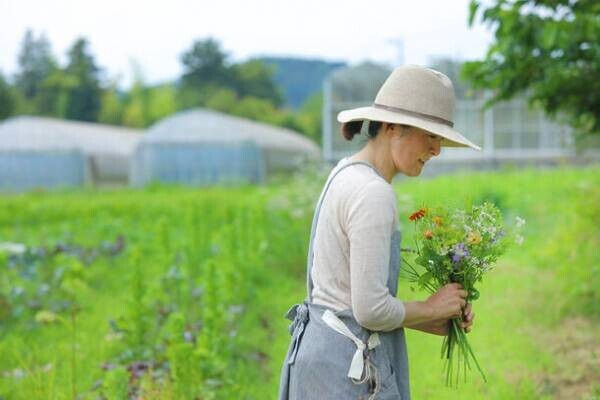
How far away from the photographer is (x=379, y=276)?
2.32m

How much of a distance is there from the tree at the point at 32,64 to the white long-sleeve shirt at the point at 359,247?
178ft

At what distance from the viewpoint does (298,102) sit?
87.1 m

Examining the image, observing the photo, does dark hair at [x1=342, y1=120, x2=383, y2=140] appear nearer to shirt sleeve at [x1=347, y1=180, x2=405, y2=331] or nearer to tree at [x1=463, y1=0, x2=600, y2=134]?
shirt sleeve at [x1=347, y1=180, x2=405, y2=331]

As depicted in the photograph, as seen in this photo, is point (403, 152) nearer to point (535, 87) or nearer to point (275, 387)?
point (275, 387)

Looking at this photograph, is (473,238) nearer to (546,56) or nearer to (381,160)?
(381,160)

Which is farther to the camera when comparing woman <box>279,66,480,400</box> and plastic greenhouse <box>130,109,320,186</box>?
plastic greenhouse <box>130,109,320,186</box>

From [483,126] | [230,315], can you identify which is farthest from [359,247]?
[483,126]

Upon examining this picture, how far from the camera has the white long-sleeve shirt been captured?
231 cm

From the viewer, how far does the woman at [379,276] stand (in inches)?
92.6

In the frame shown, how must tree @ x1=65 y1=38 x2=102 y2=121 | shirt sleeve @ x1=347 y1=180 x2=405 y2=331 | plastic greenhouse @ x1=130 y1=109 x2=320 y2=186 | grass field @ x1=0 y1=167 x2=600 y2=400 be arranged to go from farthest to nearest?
1. tree @ x1=65 y1=38 x2=102 y2=121
2. plastic greenhouse @ x1=130 y1=109 x2=320 y2=186
3. grass field @ x1=0 y1=167 x2=600 y2=400
4. shirt sleeve @ x1=347 y1=180 x2=405 y2=331

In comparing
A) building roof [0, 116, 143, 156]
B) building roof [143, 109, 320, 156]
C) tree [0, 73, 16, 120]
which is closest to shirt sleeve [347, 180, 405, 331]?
building roof [143, 109, 320, 156]

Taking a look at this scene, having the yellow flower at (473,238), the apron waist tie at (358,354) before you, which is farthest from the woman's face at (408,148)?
the apron waist tie at (358,354)

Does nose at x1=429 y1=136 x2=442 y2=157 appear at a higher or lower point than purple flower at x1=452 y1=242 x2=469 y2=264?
higher

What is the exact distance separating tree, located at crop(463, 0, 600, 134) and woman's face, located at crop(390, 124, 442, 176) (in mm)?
2637
